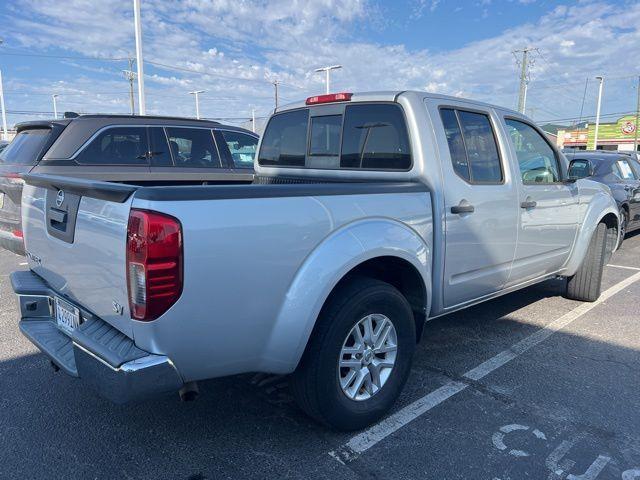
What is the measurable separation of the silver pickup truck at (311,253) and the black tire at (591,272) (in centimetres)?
110

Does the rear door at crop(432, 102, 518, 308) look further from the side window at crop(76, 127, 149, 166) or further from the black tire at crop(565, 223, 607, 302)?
the side window at crop(76, 127, 149, 166)

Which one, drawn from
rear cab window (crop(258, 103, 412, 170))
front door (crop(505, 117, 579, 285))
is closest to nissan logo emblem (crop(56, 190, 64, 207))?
rear cab window (crop(258, 103, 412, 170))

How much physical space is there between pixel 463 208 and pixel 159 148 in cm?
479

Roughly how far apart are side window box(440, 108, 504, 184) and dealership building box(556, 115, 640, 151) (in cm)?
5835

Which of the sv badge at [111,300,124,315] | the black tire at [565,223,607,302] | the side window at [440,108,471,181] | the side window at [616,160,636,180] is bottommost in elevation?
the black tire at [565,223,607,302]

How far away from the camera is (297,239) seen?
238 centimetres

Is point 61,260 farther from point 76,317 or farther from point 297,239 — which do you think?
point 297,239

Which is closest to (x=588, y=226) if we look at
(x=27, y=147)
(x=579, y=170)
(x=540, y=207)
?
(x=579, y=170)

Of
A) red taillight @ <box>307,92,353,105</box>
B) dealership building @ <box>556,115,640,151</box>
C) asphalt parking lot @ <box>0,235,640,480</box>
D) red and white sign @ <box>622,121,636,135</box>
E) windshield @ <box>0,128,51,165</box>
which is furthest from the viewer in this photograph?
dealership building @ <box>556,115,640,151</box>

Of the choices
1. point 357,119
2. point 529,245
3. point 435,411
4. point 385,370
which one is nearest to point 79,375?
point 385,370

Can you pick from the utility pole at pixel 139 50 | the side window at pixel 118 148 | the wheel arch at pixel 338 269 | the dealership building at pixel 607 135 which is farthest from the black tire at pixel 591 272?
the dealership building at pixel 607 135

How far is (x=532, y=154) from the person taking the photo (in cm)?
421

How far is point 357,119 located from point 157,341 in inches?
88.6

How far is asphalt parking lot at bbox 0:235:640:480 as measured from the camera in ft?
8.39
